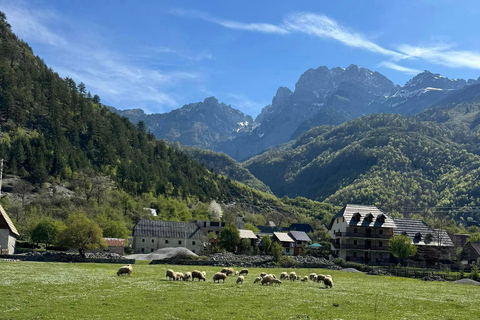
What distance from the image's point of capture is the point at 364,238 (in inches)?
4274

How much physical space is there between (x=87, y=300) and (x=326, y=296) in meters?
19.0

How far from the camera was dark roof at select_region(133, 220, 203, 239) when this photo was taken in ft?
370

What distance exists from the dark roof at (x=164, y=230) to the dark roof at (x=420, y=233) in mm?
53710

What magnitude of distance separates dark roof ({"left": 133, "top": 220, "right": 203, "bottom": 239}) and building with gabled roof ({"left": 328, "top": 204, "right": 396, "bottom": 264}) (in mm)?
38476

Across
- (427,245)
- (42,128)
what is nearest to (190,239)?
(427,245)

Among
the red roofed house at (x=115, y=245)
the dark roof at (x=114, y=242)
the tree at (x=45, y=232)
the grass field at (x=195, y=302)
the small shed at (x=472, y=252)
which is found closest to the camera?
the grass field at (x=195, y=302)

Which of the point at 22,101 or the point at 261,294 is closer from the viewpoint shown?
the point at 261,294

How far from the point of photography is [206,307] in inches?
1098

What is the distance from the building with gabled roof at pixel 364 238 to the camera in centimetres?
10862

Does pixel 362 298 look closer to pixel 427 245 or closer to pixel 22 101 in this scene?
pixel 427 245

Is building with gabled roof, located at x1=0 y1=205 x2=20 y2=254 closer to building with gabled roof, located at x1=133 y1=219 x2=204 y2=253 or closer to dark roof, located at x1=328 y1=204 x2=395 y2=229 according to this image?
building with gabled roof, located at x1=133 y1=219 x2=204 y2=253

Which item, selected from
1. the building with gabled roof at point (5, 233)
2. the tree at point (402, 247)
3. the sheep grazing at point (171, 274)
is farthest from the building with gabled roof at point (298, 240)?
the sheep grazing at point (171, 274)

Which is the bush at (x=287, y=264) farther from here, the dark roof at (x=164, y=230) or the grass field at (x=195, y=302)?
the grass field at (x=195, y=302)

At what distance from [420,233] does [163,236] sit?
223 ft
